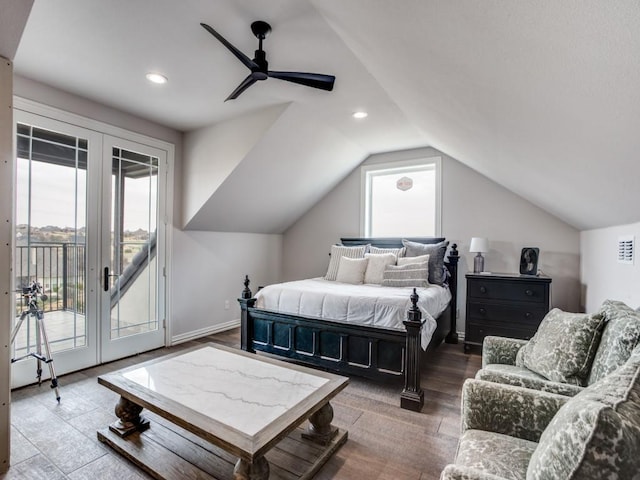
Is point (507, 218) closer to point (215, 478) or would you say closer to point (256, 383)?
point (256, 383)

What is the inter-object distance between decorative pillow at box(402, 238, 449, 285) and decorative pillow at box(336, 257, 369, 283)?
2.02 ft

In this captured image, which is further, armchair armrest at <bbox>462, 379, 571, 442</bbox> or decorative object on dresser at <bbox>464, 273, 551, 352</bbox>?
decorative object on dresser at <bbox>464, 273, 551, 352</bbox>

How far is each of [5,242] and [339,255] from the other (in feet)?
11.4

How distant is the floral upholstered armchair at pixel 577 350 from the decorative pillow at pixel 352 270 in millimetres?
2255

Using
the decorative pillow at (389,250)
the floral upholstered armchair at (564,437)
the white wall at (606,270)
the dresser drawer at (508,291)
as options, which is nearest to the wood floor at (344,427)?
the floral upholstered armchair at (564,437)

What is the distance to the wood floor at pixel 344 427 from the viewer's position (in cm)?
186

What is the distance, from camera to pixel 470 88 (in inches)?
67.2

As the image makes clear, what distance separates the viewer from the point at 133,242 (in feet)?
12.2

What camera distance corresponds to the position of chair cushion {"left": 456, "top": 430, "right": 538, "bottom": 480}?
118cm

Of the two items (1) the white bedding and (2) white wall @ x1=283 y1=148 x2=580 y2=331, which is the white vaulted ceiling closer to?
(2) white wall @ x1=283 y1=148 x2=580 y2=331

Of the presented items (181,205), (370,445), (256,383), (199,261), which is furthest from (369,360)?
(181,205)

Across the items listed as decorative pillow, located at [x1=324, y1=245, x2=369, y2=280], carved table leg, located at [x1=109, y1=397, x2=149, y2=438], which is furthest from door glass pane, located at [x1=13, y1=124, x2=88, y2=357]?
decorative pillow, located at [x1=324, y1=245, x2=369, y2=280]

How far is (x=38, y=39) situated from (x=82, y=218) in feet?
5.17

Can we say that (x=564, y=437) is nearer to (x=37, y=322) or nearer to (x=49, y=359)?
(x=49, y=359)
